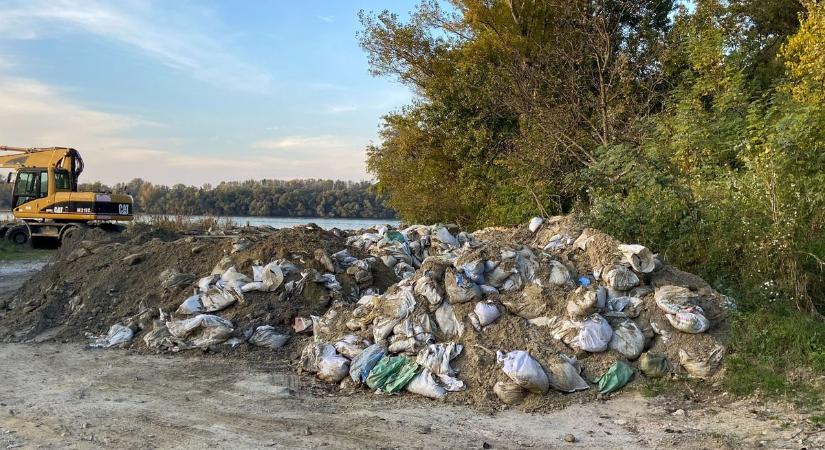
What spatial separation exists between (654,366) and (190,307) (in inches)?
208

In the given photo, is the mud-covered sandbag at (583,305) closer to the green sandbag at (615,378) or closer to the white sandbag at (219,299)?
the green sandbag at (615,378)

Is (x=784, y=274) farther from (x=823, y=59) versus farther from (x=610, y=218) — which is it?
(x=823, y=59)

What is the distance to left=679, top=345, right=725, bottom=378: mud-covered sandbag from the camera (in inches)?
212

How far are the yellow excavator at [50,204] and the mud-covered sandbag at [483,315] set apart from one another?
1807cm

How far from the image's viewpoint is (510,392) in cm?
522

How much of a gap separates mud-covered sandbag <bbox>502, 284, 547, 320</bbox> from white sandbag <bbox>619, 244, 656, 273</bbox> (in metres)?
0.98

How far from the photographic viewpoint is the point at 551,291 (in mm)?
6305

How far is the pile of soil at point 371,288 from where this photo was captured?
567 cm

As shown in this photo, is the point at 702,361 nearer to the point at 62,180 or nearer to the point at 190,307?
the point at 190,307

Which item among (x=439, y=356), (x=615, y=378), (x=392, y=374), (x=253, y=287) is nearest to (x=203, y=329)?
(x=253, y=287)

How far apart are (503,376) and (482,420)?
2.09 ft

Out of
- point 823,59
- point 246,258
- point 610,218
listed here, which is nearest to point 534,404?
point 610,218

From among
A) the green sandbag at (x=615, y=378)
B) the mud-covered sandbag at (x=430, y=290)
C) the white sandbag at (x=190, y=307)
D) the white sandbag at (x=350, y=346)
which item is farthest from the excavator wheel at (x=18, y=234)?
the green sandbag at (x=615, y=378)

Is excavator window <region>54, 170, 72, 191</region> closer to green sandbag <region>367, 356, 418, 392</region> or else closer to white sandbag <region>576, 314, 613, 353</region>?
green sandbag <region>367, 356, 418, 392</region>
